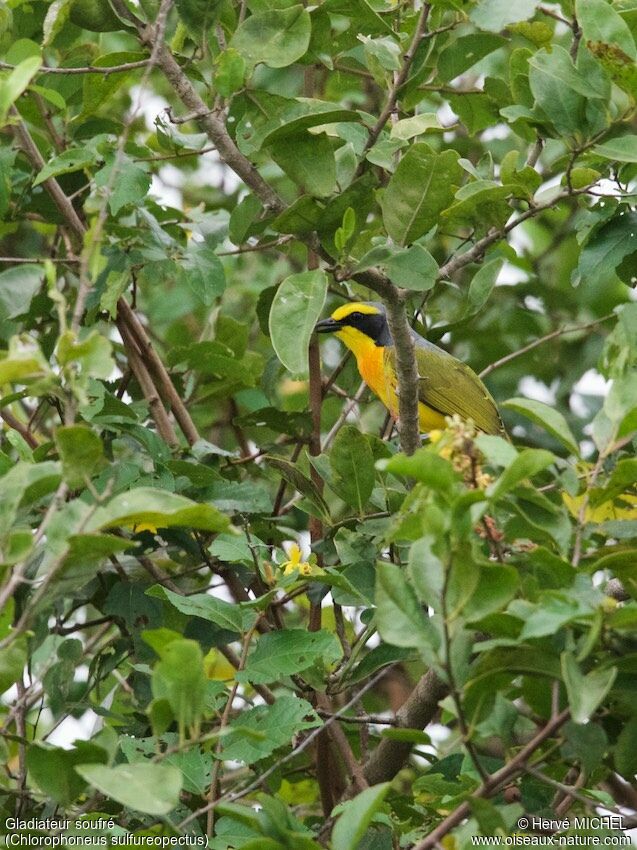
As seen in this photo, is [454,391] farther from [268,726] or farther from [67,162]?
[268,726]

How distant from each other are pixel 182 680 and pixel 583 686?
59 cm

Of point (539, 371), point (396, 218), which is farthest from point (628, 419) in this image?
point (539, 371)

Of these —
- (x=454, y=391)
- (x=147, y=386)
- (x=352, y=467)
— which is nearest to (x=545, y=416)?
(x=352, y=467)

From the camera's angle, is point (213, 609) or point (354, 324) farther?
point (354, 324)

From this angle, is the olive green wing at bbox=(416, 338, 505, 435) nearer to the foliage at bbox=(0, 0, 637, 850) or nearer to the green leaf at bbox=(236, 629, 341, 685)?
the foliage at bbox=(0, 0, 637, 850)

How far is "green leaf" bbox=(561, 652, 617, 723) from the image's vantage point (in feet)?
5.35

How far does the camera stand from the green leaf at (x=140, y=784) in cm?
162

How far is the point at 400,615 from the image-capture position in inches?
69.3

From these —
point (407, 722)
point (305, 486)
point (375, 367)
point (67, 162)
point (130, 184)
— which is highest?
point (67, 162)

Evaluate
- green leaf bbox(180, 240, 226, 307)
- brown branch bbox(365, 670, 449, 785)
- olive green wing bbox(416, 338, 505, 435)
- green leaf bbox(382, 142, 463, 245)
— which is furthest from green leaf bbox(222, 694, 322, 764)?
olive green wing bbox(416, 338, 505, 435)

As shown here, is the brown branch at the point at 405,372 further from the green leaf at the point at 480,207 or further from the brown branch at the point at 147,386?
the brown branch at the point at 147,386

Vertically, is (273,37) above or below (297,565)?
above

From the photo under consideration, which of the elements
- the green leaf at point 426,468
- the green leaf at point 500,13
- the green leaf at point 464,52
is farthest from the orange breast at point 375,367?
the green leaf at point 426,468

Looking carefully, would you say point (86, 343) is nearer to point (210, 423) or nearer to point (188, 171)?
point (210, 423)
